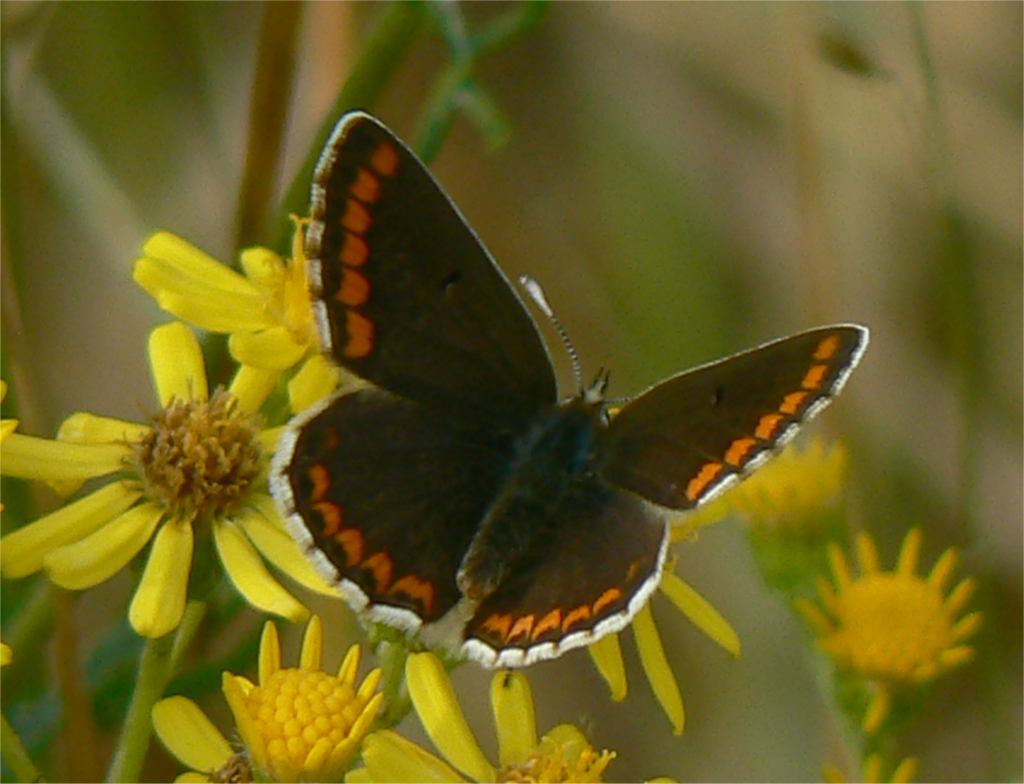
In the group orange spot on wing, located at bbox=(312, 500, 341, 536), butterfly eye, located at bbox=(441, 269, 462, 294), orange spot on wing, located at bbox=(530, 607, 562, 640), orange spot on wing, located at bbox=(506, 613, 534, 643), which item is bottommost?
orange spot on wing, located at bbox=(506, 613, 534, 643)

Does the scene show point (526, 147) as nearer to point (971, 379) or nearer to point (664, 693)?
point (971, 379)

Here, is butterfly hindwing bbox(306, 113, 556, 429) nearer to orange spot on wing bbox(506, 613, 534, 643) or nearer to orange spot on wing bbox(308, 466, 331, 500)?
orange spot on wing bbox(308, 466, 331, 500)

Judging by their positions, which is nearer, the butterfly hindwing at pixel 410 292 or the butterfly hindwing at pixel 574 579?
the butterfly hindwing at pixel 574 579

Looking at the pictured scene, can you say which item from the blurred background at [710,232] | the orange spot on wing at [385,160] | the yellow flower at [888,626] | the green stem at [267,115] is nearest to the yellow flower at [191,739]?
the orange spot on wing at [385,160]

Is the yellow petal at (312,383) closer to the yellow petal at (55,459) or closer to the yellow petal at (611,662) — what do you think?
the yellow petal at (55,459)

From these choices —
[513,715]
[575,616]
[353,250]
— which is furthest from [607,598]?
[353,250]

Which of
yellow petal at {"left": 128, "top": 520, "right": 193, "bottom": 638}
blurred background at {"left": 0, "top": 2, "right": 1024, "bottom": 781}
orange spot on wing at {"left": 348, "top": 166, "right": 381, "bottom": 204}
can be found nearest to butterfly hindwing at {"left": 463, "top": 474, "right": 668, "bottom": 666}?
yellow petal at {"left": 128, "top": 520, "right": 193, "bottom": 638}

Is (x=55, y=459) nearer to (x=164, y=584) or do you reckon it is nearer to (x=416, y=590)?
(x=164, y=584)
